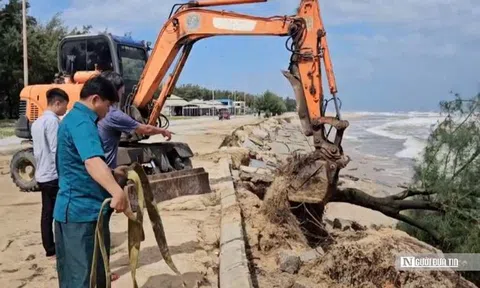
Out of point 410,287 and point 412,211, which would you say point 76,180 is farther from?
point 412,211

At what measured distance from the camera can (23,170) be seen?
11438 mm

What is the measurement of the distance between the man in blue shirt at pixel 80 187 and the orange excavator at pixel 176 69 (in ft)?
14.8

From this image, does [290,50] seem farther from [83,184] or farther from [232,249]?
[83,184]

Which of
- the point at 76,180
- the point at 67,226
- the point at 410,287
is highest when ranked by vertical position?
the point at 76,180

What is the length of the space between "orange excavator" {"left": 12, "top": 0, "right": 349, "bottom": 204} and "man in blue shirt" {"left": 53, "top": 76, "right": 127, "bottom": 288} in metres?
4.50

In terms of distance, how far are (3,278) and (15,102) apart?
4534 centimetres

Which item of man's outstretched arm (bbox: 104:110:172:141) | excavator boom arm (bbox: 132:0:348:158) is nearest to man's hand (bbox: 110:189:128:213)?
man's outstretched arm (bbox: 104:110:172:141)

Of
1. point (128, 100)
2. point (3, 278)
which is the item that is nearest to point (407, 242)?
point (3, 278)

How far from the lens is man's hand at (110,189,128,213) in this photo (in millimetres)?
3482

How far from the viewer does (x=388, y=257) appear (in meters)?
5.91

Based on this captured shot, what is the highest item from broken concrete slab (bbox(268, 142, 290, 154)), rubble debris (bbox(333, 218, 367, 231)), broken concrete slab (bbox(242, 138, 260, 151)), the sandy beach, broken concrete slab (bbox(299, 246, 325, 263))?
the sandy beach

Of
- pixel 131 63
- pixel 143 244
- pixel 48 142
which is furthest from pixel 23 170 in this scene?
pixel 48 142

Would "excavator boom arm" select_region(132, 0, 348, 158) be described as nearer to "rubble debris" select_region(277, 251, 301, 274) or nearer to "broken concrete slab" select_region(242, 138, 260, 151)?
"rubble debris" select_region(277, 251, 301, 274)

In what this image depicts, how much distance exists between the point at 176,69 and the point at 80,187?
656 centimetres
